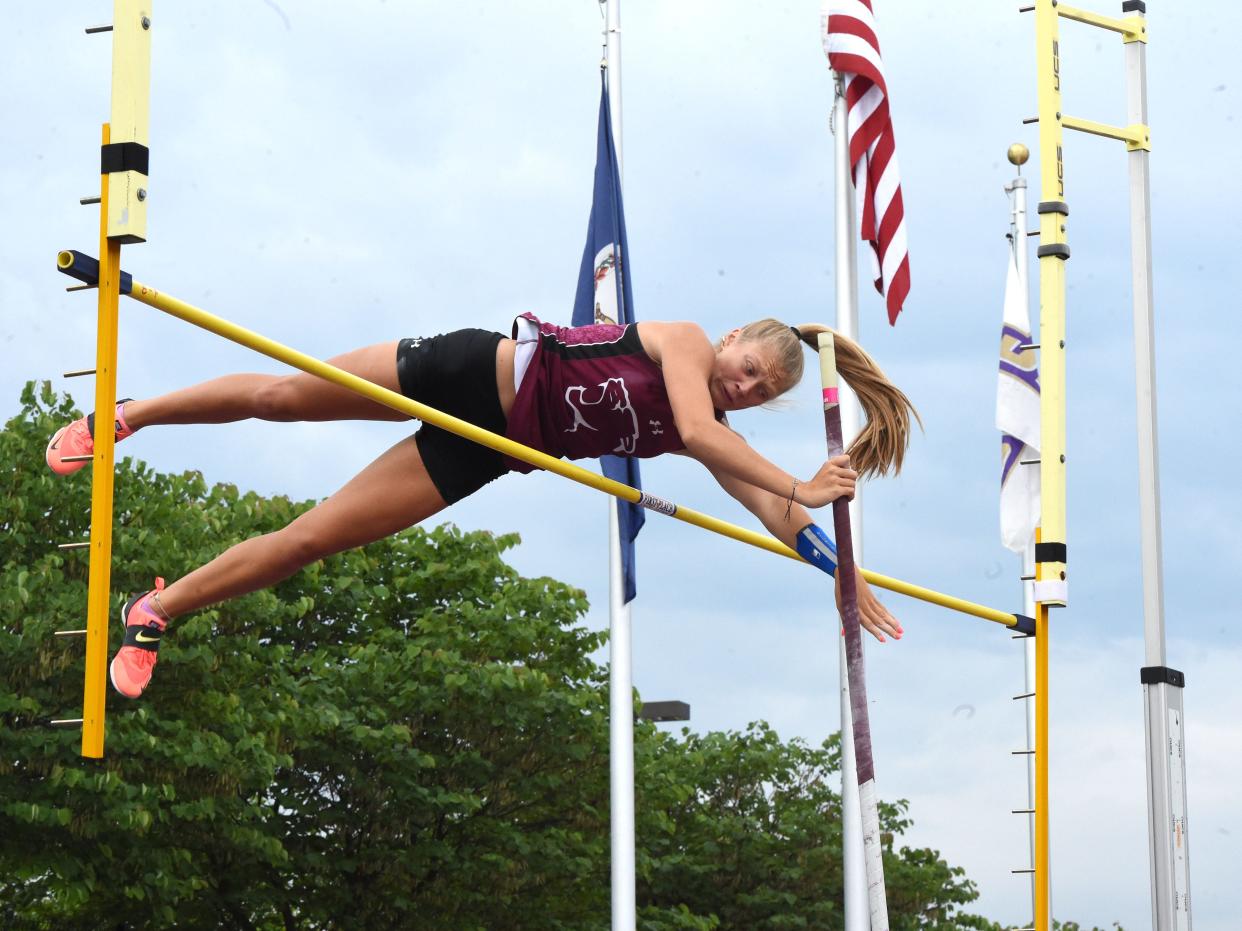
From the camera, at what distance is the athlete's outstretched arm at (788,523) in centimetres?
571

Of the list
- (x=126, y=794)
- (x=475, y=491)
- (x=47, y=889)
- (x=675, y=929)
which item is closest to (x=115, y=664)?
(x=475, y=491)

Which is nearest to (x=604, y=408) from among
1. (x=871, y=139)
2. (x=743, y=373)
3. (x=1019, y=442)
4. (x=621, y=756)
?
(x=743, y=373)

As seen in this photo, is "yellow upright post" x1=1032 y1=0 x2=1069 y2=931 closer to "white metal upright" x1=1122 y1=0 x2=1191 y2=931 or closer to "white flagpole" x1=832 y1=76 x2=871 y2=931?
"white metal upright" x1=1122 y1=0 x2=1191 y2=931

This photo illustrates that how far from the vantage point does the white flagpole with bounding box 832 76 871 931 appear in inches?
422

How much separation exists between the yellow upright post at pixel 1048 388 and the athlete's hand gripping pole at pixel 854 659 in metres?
1.89

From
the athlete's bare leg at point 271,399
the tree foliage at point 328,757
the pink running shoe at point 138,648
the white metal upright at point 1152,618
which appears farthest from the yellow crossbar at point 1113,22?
the tree foliage at point 328,757

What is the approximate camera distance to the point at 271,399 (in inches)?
204

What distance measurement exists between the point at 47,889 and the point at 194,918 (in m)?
1.75

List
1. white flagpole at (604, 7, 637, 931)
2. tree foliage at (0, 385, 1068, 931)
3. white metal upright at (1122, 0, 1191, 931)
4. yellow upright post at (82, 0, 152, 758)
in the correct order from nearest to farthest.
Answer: yellow upright post at (82, 0, 152, 758)
white metal upright at (1122, 0, 1191, 931)
white flagpole at (604, 7, 637, 931)
tree foliage at (0, 385, 1068, 931)

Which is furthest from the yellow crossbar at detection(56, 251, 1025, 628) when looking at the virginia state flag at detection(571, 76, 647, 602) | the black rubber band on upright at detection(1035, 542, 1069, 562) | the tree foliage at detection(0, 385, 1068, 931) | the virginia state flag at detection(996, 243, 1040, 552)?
the tree foliage at detection(0, 385, 1068, 931)

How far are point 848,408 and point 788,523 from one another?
5149 millimetres

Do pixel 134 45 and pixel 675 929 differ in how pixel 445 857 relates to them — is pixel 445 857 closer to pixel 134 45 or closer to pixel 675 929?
pixel 675 929

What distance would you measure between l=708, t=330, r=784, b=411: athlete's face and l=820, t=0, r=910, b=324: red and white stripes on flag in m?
5.77

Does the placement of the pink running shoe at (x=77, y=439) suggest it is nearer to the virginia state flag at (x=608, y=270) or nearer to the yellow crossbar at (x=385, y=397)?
the yellow crossbar at (x=385, y=397)
